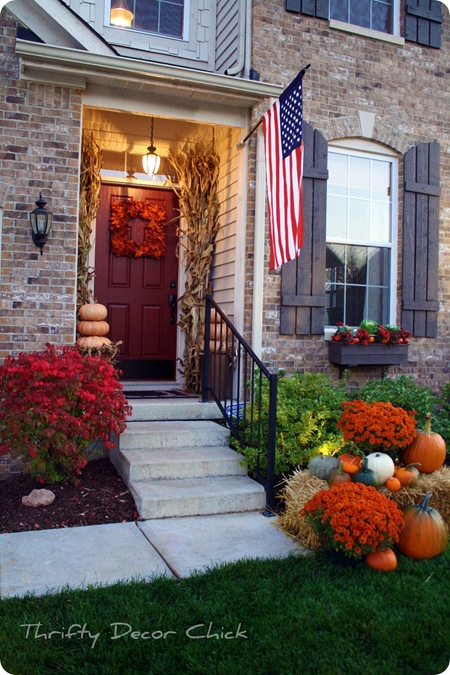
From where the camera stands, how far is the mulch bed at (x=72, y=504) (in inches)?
157

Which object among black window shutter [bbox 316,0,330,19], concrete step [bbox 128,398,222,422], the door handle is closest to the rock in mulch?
concrete step [bbox 128,398,222,422]

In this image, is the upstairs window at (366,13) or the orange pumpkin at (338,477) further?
the upstairs window at (366,13)

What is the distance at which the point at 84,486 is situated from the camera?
14.8ft

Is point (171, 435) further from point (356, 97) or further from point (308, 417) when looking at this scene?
point (356, 97)

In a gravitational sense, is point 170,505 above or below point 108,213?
below

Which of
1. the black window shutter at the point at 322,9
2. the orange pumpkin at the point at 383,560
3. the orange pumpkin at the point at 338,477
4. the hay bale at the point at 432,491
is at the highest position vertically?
the black window shutter at the point at 322,9

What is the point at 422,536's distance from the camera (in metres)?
3.40

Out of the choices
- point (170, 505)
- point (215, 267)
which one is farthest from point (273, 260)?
point (170, 505)

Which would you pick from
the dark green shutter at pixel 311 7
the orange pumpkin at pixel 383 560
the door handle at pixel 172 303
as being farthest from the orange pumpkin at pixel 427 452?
the dark green shutter at pixel 311 7

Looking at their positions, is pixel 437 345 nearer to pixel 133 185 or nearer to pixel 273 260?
pixel 273 260

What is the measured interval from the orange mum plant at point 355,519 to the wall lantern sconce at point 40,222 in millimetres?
3226

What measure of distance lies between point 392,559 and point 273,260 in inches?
103

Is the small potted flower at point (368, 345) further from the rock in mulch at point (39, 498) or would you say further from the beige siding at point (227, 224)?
the rock in mulch at point (39, 498)

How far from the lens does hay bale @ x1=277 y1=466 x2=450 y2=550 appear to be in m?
3.84
